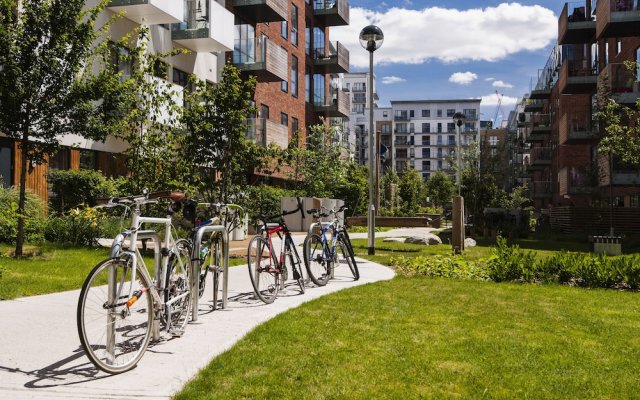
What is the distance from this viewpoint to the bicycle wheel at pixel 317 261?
905cm

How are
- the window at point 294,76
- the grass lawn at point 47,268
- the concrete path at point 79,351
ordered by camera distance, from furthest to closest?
1. the window at point 294,76
2. the grass lawn at point 47,268
3. the concrete path at point 79,351

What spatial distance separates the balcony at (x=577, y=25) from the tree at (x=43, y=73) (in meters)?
31.6

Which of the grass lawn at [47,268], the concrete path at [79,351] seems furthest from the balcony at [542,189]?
the concrete path at [79,351]

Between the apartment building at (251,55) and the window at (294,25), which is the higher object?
the window at (294,25)

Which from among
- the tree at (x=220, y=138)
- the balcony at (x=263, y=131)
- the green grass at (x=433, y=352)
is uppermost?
the balcony at (x=263, y=131)

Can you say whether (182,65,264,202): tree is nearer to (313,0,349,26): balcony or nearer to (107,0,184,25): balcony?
(107,0,184,25): balcony

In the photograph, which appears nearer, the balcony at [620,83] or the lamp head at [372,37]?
the lamp head at [372,37]

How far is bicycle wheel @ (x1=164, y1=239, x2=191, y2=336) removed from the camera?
543 centimetres

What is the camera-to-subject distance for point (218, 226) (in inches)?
257

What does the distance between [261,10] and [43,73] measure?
21378 millimetres

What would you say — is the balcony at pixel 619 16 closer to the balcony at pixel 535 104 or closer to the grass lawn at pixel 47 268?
the grass lawn at pixel 47 268

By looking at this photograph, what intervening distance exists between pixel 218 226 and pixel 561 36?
1433 inches

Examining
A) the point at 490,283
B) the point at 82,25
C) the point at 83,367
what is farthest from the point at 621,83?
the point at 83,367

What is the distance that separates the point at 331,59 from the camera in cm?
4162
